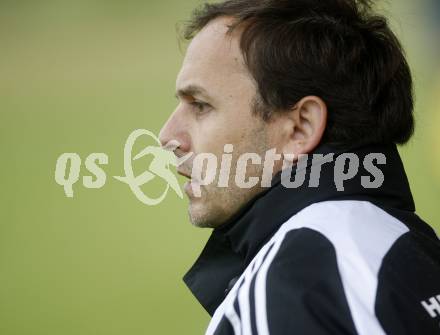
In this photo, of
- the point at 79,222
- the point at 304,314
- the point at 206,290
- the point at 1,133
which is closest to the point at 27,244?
the point at 79,222

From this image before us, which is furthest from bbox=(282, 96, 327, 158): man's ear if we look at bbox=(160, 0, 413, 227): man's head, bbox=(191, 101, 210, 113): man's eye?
bbox=(191, 101, 210, 113): man's eye

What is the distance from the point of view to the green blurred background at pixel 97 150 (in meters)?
2.94

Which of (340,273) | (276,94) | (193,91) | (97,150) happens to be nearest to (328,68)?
(276,94)

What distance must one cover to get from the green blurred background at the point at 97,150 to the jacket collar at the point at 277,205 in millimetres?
1870

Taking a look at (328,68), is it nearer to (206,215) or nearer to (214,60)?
(214,60)

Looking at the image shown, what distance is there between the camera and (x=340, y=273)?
2.32 feet

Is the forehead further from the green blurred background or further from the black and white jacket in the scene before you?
the green blurred background

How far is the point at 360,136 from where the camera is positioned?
0.97 m

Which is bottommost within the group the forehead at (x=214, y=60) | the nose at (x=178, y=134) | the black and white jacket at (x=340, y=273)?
the black and white jacket at (x=340, y=273)

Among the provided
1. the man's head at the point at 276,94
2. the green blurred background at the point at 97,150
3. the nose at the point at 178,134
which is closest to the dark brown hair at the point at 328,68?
the man's head at the point at 276,94

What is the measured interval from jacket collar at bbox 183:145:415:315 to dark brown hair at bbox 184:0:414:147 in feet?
0.13

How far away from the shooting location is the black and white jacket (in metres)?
0.69

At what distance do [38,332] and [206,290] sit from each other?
214 cm

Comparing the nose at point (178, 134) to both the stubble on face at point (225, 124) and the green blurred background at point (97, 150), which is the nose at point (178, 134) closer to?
the stubble on face at point (225, 124)
